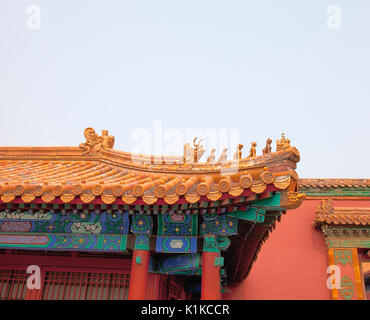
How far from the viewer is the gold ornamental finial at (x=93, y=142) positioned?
7.82 m

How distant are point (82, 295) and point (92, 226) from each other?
1.07 metres

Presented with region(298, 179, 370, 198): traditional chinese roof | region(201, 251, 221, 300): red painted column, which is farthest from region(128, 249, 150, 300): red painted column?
region(298, 179, 370, 198): traditional chinese roof

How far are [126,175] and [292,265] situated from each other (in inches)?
320

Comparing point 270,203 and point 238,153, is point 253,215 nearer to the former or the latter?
point 270,203

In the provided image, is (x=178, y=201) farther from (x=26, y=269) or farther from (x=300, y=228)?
(x=300, y=228)

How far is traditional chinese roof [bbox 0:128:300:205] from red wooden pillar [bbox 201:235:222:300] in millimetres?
997

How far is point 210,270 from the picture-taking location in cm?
546

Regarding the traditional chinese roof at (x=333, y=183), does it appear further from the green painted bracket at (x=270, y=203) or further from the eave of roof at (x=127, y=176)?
the green painted bracket at (x=270, y=203)

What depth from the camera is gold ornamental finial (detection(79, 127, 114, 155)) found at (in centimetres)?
782

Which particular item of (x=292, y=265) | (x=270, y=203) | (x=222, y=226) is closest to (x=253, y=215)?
(x=270, y=203)

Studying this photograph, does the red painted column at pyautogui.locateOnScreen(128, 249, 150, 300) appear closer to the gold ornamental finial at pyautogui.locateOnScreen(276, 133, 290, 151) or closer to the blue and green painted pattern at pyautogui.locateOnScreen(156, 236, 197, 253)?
the blue and green painted pattern at pyautogui.locateOnScreen(156, 236, 197, 253)

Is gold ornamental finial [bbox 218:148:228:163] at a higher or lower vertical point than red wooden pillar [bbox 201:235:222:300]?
higher

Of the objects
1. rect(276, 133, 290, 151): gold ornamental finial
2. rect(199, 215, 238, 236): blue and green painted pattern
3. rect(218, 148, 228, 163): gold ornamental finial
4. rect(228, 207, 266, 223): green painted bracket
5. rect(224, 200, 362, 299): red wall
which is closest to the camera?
rect(228, 207, 266, 223): green painted bracket

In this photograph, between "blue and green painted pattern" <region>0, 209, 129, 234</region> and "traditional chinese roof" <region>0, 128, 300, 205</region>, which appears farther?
"blue and green painted pattern" <region>0, 209, 129, 234</region>
